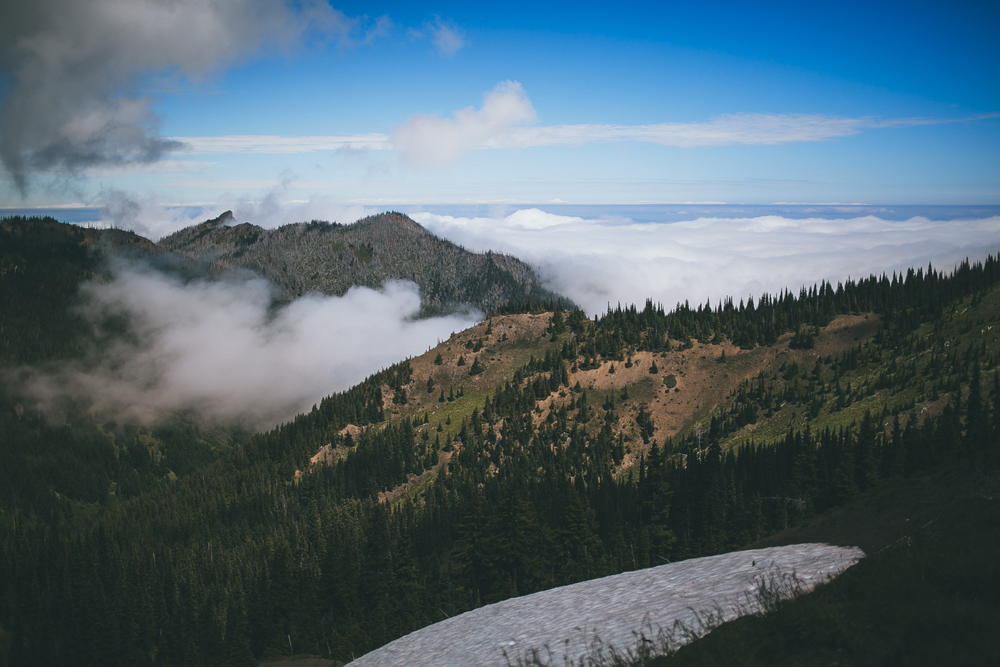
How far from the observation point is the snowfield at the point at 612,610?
56.3ft

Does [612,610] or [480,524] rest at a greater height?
[612,610]

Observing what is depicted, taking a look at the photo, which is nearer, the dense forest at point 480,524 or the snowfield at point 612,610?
the snowfield at point 612,610

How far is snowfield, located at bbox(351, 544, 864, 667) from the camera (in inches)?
676

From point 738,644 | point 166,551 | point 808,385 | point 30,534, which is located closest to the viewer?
point 738,644

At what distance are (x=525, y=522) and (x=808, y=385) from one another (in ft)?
535

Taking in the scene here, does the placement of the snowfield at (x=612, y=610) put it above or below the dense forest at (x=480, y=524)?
above

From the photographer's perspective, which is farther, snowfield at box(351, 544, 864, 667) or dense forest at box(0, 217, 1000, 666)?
dense forest at box(0, 217, 1000, 666)

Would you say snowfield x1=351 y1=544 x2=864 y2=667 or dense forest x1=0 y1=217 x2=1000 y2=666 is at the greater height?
snowfield x1=351 y1=544 x2=864 y2=667

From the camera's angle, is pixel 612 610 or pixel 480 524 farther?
pixel 480 524

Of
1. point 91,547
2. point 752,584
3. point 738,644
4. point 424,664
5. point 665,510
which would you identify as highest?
Answer: point 738,644

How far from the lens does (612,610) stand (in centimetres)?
1981

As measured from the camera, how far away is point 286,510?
624 ft

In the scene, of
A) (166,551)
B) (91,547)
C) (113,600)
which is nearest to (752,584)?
(113,600)

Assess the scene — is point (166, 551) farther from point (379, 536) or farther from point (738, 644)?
point (738, 644)
